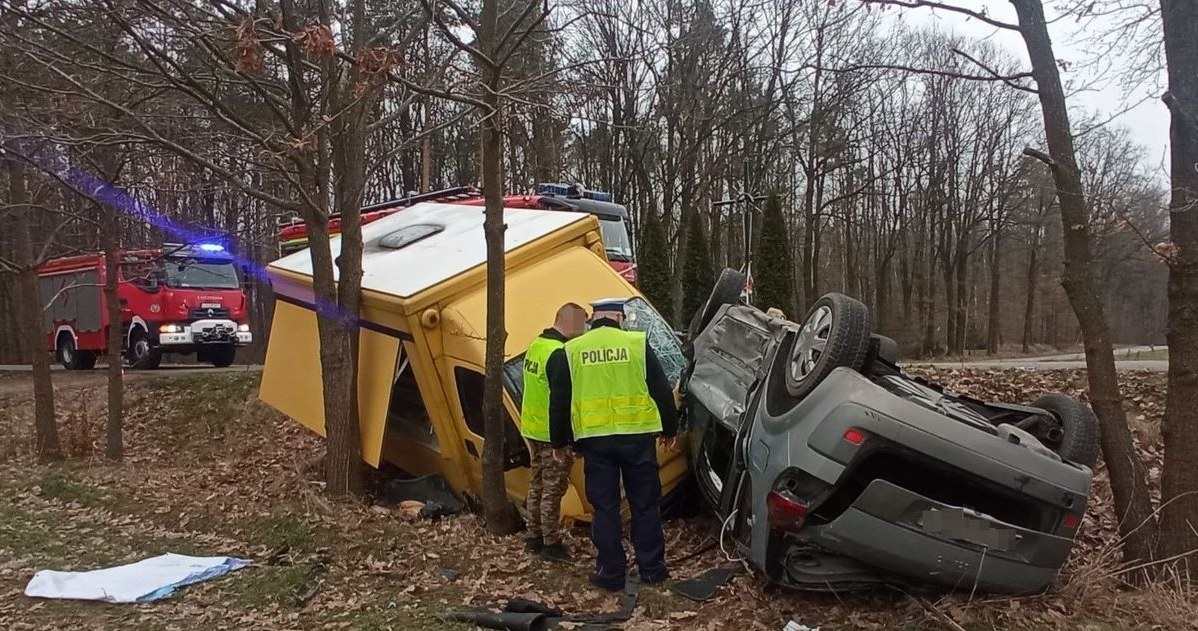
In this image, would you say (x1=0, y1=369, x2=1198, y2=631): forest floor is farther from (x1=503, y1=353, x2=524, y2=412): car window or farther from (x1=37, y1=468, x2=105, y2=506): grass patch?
(x1=503, y1=353, x2=524, y2=412): car window

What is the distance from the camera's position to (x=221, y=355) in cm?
1864

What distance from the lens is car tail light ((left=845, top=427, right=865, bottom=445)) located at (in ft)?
13.7

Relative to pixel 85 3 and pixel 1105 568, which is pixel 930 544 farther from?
pixel 85 3

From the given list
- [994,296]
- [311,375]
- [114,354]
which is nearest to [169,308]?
[114,354]

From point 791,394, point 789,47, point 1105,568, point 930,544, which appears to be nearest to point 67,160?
point 791,394

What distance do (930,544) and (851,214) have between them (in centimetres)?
3711

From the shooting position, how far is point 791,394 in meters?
4.81

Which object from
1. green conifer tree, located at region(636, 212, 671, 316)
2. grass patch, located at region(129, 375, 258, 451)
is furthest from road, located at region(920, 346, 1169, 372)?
green conifer tree, located at region(636, 212, 671, 316)

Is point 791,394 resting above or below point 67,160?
below

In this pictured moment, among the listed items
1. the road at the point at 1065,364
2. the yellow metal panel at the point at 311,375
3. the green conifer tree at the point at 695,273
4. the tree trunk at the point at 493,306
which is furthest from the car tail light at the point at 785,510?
the green conifer tree at the point at 695,273

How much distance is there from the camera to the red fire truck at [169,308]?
1742 cm

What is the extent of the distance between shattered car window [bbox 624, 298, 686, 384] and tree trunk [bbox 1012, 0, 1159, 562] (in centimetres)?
279

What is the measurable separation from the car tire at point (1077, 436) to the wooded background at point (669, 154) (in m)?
1.05

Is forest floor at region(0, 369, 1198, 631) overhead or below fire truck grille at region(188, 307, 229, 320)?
below
